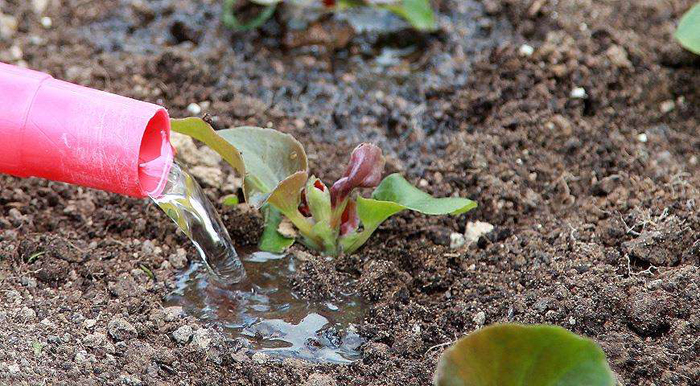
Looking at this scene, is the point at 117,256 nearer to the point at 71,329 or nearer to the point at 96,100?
the point at 71,329

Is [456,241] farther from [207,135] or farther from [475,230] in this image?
[207,135]

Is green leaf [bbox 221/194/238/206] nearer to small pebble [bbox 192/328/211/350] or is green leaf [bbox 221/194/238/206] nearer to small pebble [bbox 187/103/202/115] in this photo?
small pebble [bbox 192/328/211/350]

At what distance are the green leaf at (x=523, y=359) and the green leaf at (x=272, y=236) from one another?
656 mm

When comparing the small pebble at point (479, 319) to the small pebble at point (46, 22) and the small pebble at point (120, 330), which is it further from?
the small pebble at point (46, 22)

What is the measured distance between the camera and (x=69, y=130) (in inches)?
65.8

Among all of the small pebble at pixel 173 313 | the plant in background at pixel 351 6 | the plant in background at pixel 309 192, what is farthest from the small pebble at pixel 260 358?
the plant in background at pixel 351 6

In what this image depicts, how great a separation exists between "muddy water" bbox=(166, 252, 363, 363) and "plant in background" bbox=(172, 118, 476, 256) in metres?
0.07

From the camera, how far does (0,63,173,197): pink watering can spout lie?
1673 millimetres

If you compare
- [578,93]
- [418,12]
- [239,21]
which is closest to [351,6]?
[418,12]

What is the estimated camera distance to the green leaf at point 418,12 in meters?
2.64

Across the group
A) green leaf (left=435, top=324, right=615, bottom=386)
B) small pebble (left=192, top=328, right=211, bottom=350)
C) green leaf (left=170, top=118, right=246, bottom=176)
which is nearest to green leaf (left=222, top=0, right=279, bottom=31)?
green leaf (left=170, top=118, right=246, bottom=176)

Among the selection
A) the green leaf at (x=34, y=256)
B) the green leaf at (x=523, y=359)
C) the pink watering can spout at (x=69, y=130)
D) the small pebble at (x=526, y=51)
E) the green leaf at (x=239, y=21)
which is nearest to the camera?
the green leaf at (x=523, y=359)

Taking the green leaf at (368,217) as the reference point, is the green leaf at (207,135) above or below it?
above

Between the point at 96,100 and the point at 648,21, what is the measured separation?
67.0 inches
